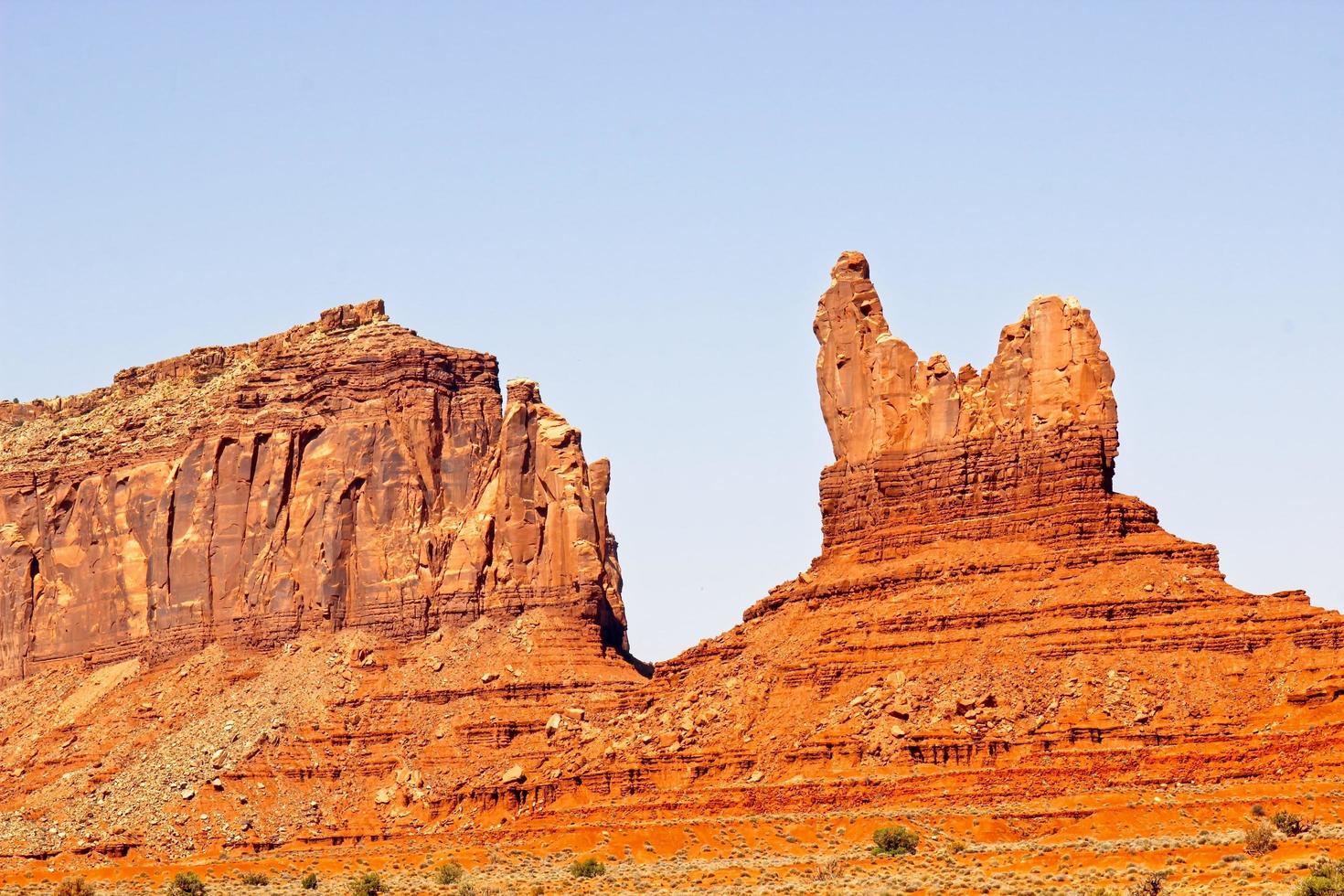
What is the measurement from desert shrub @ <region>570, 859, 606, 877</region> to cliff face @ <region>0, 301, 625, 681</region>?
1499 inches

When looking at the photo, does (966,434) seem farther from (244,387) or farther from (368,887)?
(244,387)

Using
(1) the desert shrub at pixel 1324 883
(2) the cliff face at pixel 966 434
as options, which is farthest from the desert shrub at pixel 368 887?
(2) the cliff face at pixel 966 434

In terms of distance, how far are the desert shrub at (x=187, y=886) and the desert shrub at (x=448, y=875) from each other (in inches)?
291

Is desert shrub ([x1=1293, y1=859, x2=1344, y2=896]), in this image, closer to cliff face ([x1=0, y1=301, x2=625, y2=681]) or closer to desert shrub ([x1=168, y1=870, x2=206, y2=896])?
desert shrub ([x1=168, y1=870, x2=206, y2=896])

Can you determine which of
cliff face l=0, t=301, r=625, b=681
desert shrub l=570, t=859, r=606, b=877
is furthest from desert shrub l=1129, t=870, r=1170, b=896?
cliff face l=0, t=301, r=625, b=681

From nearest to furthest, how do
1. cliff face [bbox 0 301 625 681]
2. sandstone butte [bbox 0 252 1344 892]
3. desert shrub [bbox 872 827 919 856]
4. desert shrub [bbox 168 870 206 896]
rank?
desert shrub [bbox 872 827 919 856], desert shrub [bbox 168 870 206 896], sandstone butte [bbox 0 252 1344 892], cliff face [bbox 0 301 625 681]

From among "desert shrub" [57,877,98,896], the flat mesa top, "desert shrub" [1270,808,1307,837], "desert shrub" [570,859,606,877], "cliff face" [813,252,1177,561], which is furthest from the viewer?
the flat mesa top

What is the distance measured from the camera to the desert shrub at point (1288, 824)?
10525 centimetres

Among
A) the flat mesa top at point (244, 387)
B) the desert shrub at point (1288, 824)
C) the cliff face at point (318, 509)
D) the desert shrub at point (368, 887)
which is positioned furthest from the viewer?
the flat mesa top at point (244, 387)

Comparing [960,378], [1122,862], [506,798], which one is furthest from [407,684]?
[1122,862]

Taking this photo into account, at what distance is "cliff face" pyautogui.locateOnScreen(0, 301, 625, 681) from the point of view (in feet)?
516

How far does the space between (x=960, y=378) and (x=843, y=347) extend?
6445 millimetres

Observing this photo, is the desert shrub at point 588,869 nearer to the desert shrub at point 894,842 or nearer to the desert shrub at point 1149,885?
the desert shrub at point 894,842

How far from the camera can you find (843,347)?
14400 cm
